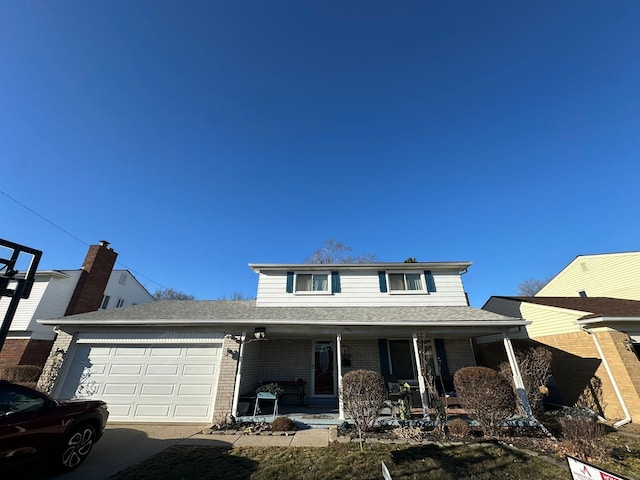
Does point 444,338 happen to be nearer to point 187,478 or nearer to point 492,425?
point 492,425

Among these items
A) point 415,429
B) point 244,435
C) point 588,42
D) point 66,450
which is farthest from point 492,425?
point 588,42

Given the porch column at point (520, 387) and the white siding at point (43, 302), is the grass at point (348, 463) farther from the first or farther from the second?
the white siding at point (43, 302)

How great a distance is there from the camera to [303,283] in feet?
42.1

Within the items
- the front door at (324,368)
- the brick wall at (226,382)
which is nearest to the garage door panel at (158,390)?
the brick wall at (226,382)

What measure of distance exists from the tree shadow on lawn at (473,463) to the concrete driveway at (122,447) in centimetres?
568

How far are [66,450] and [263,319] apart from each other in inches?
213

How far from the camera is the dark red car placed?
456cm

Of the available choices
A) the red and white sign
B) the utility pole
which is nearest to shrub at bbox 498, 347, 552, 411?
the red and white sign

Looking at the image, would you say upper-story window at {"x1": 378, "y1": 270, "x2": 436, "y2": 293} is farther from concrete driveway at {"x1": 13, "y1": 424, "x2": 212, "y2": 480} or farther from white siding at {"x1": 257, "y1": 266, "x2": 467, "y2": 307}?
concrete driveway at {"x1": 13, "y1": 424, "x2": 212, "y2": 480}

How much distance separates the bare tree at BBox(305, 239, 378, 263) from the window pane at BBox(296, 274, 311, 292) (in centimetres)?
1185

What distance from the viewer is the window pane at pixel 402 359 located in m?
11.4

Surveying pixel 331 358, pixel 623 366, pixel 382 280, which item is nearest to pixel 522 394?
pixel 623 366

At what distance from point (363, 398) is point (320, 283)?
629 cm

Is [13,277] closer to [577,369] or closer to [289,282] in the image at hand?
[289,282]
